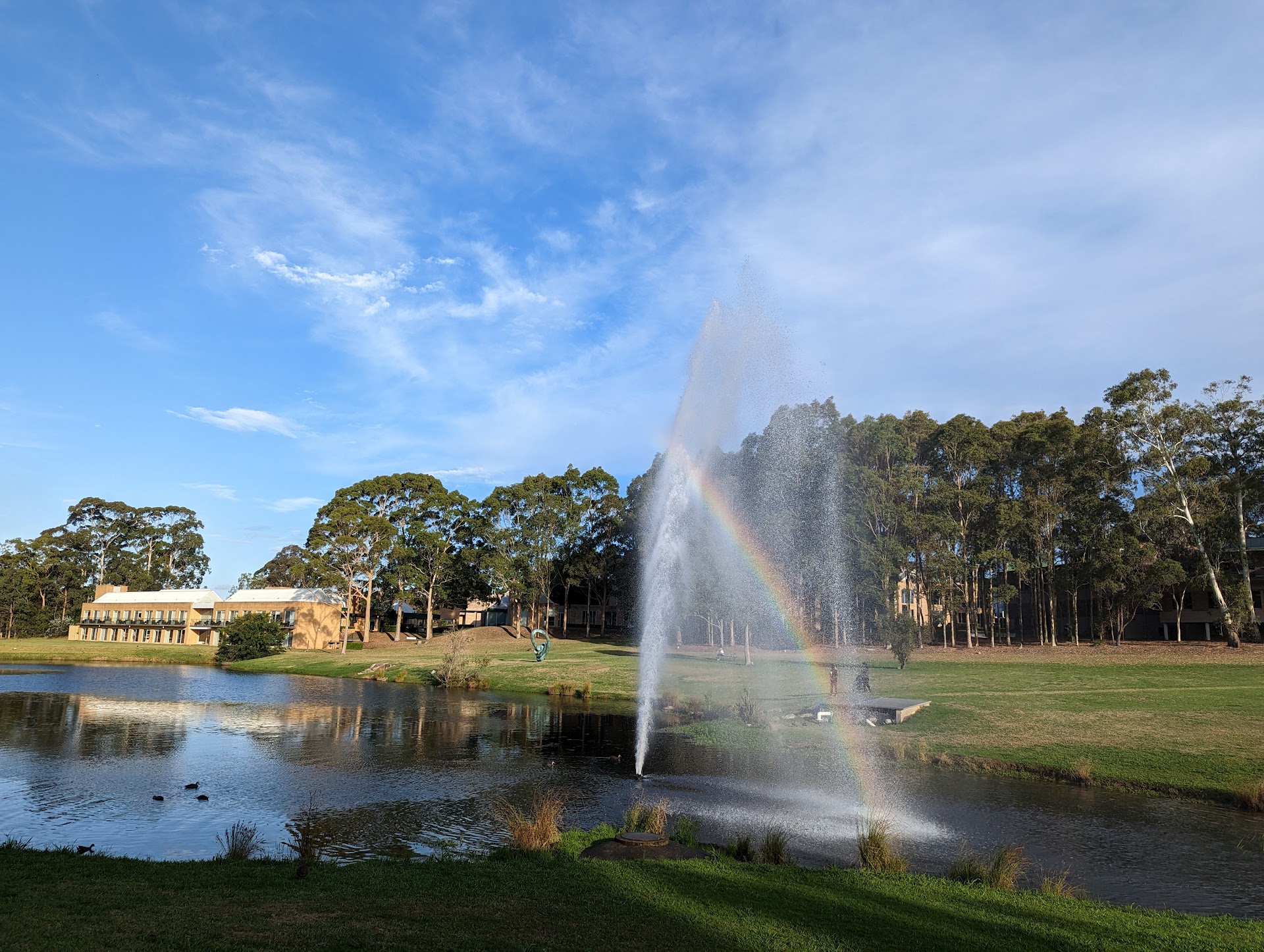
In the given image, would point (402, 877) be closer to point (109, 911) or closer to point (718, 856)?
point (109, 911)

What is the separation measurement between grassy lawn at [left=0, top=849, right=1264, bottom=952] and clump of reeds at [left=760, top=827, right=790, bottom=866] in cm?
160

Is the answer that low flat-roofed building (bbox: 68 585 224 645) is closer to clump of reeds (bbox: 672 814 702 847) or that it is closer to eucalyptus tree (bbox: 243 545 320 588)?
eucalyptus tree (bbox: 243 545 320 588)

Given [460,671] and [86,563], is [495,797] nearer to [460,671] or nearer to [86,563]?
[460,671]

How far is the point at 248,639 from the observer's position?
7906cm

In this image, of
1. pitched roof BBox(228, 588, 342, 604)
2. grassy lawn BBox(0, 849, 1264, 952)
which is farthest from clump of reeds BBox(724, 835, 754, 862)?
pitched roof BBox(228, 588, 342, 604)

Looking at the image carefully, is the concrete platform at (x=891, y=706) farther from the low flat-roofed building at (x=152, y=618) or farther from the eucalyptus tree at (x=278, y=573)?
the eucalyptus tree at (x=278, y=573)

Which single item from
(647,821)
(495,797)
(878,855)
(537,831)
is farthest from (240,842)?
(878,855)

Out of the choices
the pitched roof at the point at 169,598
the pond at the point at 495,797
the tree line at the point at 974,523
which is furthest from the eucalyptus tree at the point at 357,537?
the pond at the point at 495,797

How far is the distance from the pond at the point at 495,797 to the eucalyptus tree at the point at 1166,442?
165 ft

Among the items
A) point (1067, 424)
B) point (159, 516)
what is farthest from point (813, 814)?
point (159, 516)

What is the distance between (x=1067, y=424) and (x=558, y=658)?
49.9 meters

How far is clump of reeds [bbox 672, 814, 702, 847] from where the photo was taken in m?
16.5

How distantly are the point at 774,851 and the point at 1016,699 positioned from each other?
→ 27.4 m

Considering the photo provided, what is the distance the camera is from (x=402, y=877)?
1247cm
